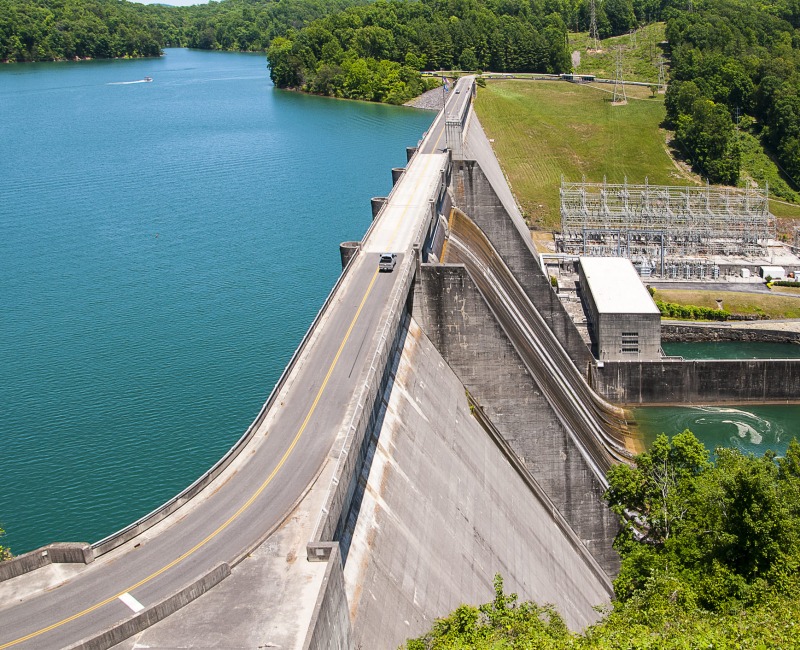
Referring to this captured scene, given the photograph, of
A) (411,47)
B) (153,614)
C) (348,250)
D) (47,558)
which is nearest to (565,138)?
(411,47)

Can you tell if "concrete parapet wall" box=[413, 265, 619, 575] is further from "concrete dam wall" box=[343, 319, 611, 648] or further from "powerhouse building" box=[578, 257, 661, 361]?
"powerhouse building" box=[578, 257, 661, 361]

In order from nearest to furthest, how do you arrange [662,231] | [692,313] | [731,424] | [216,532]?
[216,532], [731,424], [692,313], [662,231]

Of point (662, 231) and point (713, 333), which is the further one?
point (662, 231)

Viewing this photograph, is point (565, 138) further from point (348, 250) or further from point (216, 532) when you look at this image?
point (216, 532)

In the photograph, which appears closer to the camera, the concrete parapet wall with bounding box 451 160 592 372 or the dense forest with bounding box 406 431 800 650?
the dense forest with bounding box 406 431 800 650

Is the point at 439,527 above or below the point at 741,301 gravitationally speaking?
above

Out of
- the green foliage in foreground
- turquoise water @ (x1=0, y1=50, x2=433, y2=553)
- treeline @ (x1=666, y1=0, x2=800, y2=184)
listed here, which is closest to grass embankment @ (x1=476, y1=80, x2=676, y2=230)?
treeline @ (x1=666, y1=0, x2=800, y2=184)

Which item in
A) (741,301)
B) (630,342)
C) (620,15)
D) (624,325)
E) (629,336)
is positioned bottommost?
(741,301)
